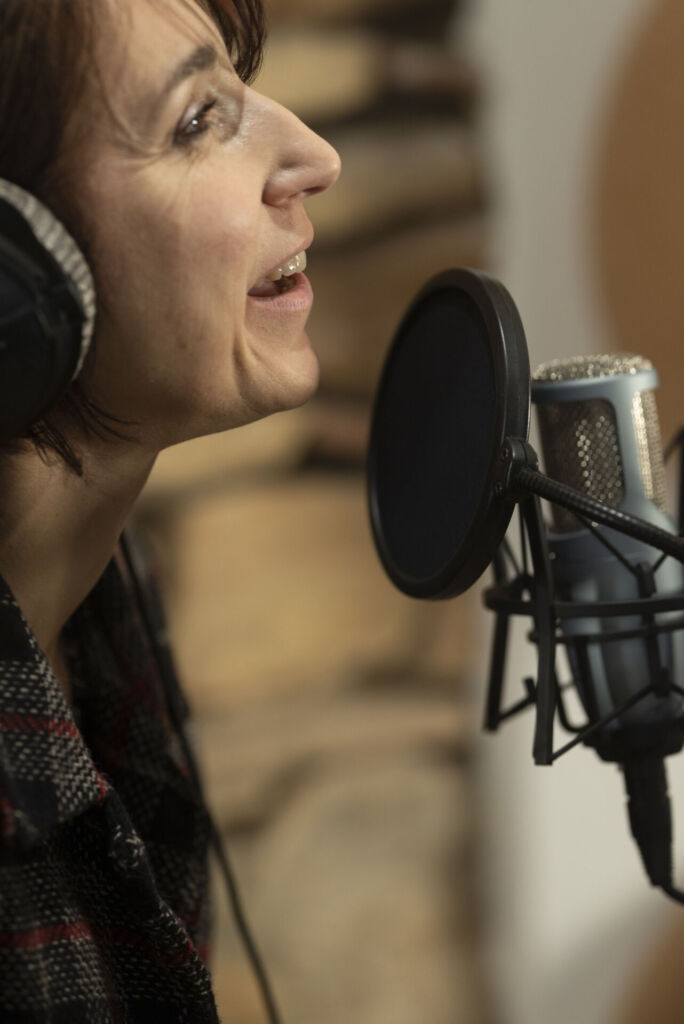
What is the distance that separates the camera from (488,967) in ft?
4.21

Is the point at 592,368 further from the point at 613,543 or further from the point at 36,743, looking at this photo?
the point at 36,743

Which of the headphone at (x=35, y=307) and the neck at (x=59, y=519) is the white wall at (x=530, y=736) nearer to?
the neck at (x=59, y=519)

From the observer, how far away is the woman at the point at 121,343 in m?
0.54

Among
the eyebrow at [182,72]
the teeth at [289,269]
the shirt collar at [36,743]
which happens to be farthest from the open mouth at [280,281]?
the shirt collar at [36,743]

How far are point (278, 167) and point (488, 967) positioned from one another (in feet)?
3.36

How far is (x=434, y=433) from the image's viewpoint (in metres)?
0.59

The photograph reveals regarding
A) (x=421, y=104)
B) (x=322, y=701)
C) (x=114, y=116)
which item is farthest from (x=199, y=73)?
(x=322, y=701)

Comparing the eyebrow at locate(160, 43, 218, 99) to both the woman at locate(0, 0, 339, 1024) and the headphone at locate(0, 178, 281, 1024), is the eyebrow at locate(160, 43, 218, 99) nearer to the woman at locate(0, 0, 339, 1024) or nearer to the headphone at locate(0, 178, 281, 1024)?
the woman at locate(0, 0, 339, 1024)

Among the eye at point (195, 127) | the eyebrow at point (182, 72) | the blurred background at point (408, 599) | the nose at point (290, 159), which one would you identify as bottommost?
the blurred background at point (408, 599)

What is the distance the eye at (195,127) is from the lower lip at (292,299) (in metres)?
0.10

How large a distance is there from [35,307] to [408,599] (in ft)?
2.58

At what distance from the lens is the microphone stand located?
1.61 feet

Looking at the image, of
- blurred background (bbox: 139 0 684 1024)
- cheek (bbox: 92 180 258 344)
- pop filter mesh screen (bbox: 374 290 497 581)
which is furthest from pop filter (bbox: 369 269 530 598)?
blurred background (bbox: 139 0 684 1024)

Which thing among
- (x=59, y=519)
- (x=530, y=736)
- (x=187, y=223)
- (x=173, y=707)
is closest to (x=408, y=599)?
(x=530, y=736)
